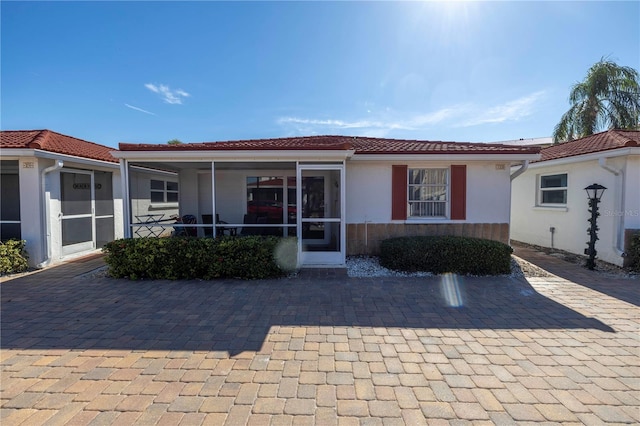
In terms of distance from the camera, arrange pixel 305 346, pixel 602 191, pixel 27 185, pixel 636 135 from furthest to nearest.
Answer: pixel 636 135 < pixel 602 191 < pixel 27 185 < pixel 305 346

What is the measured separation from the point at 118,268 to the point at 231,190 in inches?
177

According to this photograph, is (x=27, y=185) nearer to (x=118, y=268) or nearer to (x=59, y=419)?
(x=118, y=268)

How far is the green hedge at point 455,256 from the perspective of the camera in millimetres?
6504

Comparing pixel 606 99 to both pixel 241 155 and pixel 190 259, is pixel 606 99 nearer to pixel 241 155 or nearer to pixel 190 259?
pixel 241 155

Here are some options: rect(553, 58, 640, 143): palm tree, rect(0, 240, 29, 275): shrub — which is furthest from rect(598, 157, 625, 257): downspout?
rect(0, 240, 29, 275): shrub

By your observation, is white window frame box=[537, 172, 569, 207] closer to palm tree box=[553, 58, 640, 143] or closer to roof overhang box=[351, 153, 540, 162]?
roof overhang box=[351, 153, 540, 162]

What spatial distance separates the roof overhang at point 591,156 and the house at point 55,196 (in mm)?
12701

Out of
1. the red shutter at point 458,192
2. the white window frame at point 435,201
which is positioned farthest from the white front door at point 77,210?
the red shutter at point 458,192

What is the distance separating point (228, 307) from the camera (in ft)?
15.3

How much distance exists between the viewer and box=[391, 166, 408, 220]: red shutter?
26.6 ft

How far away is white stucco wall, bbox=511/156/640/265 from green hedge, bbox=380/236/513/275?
10.2 ft

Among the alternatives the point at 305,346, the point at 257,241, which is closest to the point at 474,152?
the point at 257,241

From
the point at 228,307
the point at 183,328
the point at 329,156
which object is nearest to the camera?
the point at 183,328

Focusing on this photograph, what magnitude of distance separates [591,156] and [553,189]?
6.80ft
